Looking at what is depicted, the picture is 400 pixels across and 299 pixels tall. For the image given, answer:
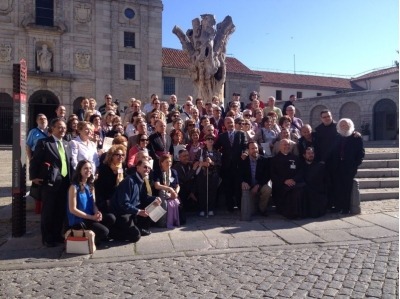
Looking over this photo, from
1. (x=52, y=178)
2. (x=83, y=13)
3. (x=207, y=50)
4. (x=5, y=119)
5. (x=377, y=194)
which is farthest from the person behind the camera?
(x=83, y=13)

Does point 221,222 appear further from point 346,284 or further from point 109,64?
point 109,64

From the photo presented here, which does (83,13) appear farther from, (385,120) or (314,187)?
(314,187)

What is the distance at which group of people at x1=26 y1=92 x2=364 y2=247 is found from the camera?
236 inches

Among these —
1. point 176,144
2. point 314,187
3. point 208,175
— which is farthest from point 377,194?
point 176,144

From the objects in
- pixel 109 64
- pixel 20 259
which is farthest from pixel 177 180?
pixel 109 64

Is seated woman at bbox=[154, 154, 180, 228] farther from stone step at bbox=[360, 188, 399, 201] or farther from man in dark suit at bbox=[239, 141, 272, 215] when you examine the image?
stone step at bbox=[360, 188, 399, 201]

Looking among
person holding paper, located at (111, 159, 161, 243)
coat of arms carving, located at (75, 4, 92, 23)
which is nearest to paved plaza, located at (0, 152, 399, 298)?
person holding paper, located at (111, 159, 161, 243)

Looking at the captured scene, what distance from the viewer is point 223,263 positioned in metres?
5.02

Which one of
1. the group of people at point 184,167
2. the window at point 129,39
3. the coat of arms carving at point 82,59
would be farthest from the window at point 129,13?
the group of people at point 184,167

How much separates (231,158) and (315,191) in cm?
177

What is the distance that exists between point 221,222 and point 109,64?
2497 cm

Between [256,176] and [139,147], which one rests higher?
[139,147]

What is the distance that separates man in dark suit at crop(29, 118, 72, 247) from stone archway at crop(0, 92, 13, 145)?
75.9 ft

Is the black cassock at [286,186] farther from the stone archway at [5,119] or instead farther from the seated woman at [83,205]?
the stone archway at [5,119]
